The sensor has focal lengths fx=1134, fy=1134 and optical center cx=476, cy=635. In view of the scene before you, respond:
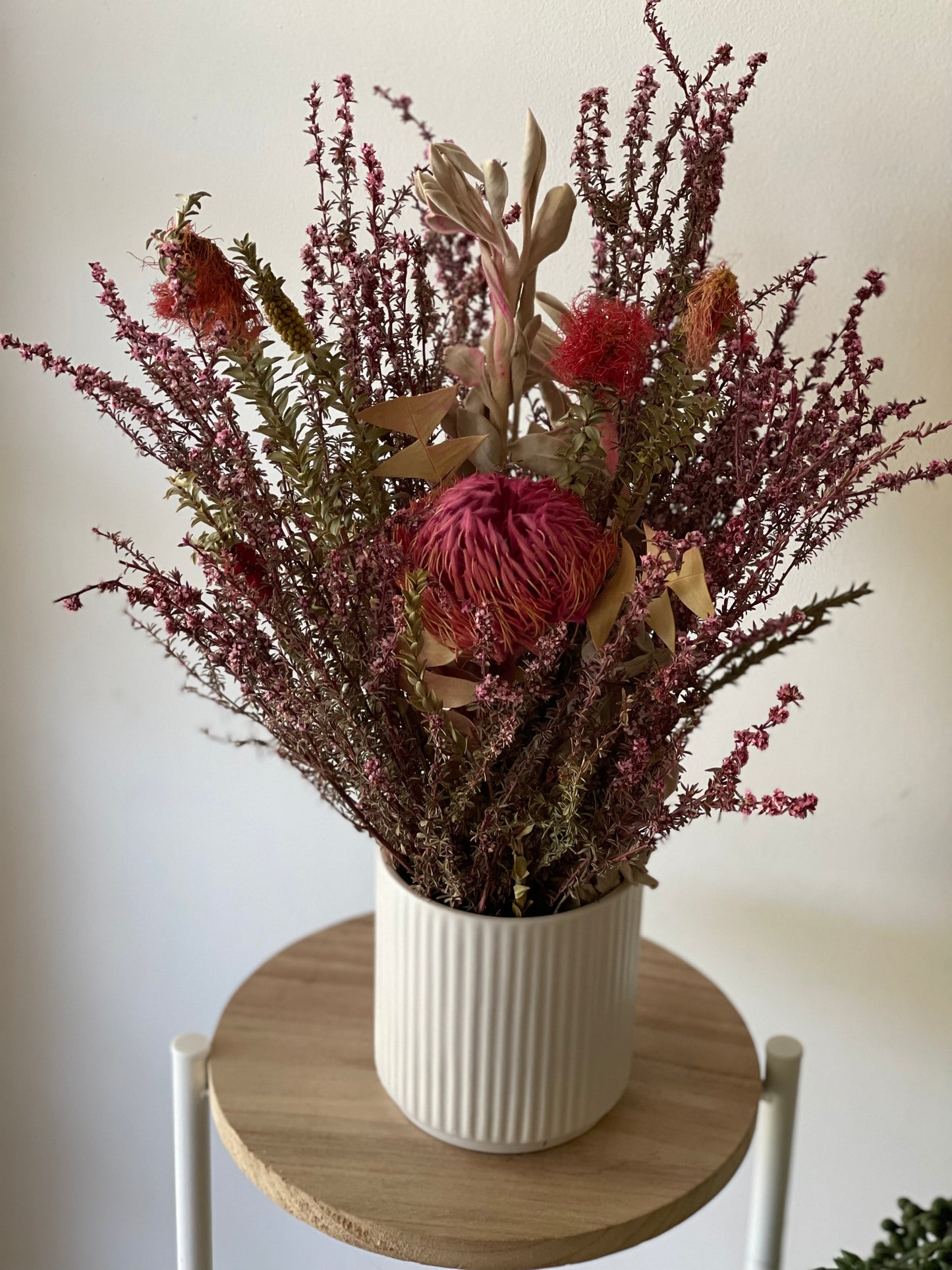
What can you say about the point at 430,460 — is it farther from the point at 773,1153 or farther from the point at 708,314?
the point at 773,1153

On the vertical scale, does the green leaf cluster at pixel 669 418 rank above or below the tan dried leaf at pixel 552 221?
below

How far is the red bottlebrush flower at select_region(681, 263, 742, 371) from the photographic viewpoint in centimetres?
56

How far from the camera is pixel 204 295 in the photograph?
1.77 feet

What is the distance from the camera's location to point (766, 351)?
83 centimetres

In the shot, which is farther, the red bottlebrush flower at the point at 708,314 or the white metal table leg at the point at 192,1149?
the white metal table leg at the point at 192,1149

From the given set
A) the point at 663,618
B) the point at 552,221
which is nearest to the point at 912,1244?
the point at 663,618

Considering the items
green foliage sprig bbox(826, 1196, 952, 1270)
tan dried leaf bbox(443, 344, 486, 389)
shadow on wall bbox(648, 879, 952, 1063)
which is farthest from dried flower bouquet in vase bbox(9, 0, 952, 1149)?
shadow on wall bbox(648, 879, 952, 1063)

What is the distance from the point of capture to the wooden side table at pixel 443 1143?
66 centimetres

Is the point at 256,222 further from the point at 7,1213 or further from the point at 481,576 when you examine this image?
the point at 7,1213

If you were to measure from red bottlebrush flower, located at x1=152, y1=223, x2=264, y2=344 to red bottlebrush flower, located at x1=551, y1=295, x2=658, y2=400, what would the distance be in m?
0.16

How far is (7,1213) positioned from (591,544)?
1.11 meters

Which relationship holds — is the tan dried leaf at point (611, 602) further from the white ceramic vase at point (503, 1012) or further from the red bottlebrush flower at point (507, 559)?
the white ceramic vase at point (503, 1012)

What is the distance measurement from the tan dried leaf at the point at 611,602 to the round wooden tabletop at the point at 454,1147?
35 centimetres

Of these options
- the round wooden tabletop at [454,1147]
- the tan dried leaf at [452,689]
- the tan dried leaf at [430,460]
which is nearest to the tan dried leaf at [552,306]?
the tan dried leaf at [430,460]
